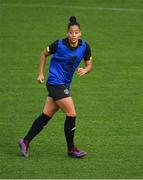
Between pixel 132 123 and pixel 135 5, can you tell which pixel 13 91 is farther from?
pixel 135 5

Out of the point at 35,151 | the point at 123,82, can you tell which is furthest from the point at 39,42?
the point at 35,151

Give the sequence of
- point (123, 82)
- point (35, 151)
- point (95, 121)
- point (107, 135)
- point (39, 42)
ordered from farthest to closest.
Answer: point (39, 42), point (123, 82), point (95, 121), point (107, 135), point (35, 151)

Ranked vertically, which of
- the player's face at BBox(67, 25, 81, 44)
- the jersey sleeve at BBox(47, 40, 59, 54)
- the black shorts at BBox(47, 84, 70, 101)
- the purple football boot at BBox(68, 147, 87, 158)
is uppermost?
the player's face at BBox(67, 25, 81, 44)

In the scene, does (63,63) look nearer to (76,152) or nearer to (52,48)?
(52,48)

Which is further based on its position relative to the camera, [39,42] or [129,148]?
[39,42]

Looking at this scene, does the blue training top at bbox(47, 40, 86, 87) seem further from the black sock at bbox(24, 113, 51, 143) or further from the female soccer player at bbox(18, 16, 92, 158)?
the black sock at bbox(24, 113, 51, 143)

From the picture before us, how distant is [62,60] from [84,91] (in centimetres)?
437

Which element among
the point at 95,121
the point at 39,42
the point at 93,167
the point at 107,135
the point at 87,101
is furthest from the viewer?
the point at 39,42

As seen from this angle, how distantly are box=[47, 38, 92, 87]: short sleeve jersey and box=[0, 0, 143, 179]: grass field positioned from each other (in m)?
1.13

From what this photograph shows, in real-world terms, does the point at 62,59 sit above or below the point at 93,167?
above

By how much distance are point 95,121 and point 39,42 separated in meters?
6.52

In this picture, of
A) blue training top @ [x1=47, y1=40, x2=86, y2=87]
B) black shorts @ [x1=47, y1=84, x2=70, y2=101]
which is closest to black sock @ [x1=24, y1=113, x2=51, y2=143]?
black shorts @ [x1=47, y1=84, x2=70, y2=101]

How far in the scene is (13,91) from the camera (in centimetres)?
1488

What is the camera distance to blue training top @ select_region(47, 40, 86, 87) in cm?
1079
